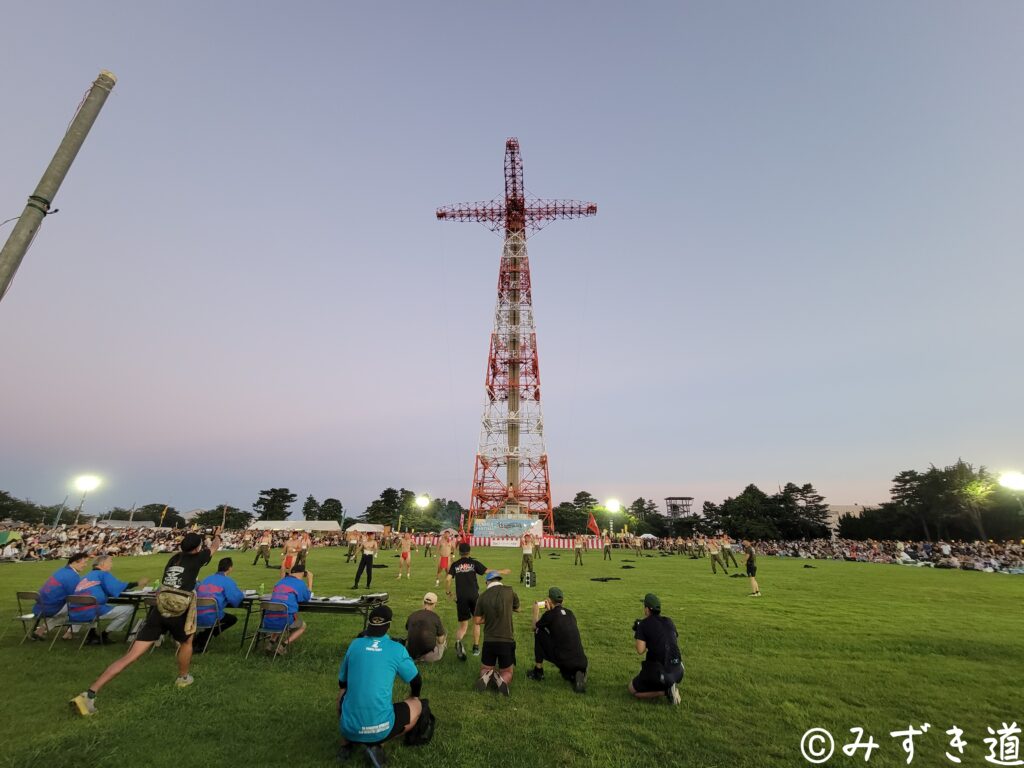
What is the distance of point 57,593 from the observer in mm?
8211

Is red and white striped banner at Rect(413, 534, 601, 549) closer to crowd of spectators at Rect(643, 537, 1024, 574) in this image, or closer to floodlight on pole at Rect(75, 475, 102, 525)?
crowd of spectators at Rect(643, 537, 1024, 574)

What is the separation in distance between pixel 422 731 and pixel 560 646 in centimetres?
260

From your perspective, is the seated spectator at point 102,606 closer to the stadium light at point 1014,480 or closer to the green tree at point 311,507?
the stadium light at point 1014,480

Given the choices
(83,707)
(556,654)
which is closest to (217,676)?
(83,707)

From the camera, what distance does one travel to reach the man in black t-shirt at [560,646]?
6.85 metres

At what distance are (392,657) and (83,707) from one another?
4.09m

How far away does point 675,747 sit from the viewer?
5.10m

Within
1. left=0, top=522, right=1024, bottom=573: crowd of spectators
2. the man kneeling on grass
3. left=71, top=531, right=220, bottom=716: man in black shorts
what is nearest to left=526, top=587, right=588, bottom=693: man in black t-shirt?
the man kneeling on grass

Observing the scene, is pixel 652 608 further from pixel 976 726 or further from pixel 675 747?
pixel 976 726

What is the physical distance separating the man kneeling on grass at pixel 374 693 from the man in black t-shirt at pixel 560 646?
274 centimetres

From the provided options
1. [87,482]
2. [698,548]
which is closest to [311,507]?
[87,482]

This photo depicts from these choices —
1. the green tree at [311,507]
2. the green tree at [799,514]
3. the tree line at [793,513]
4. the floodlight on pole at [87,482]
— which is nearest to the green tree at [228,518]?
the tree line at [793,513]

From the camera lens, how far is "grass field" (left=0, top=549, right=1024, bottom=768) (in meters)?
4.88

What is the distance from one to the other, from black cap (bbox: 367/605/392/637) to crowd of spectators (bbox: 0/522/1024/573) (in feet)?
72.3
